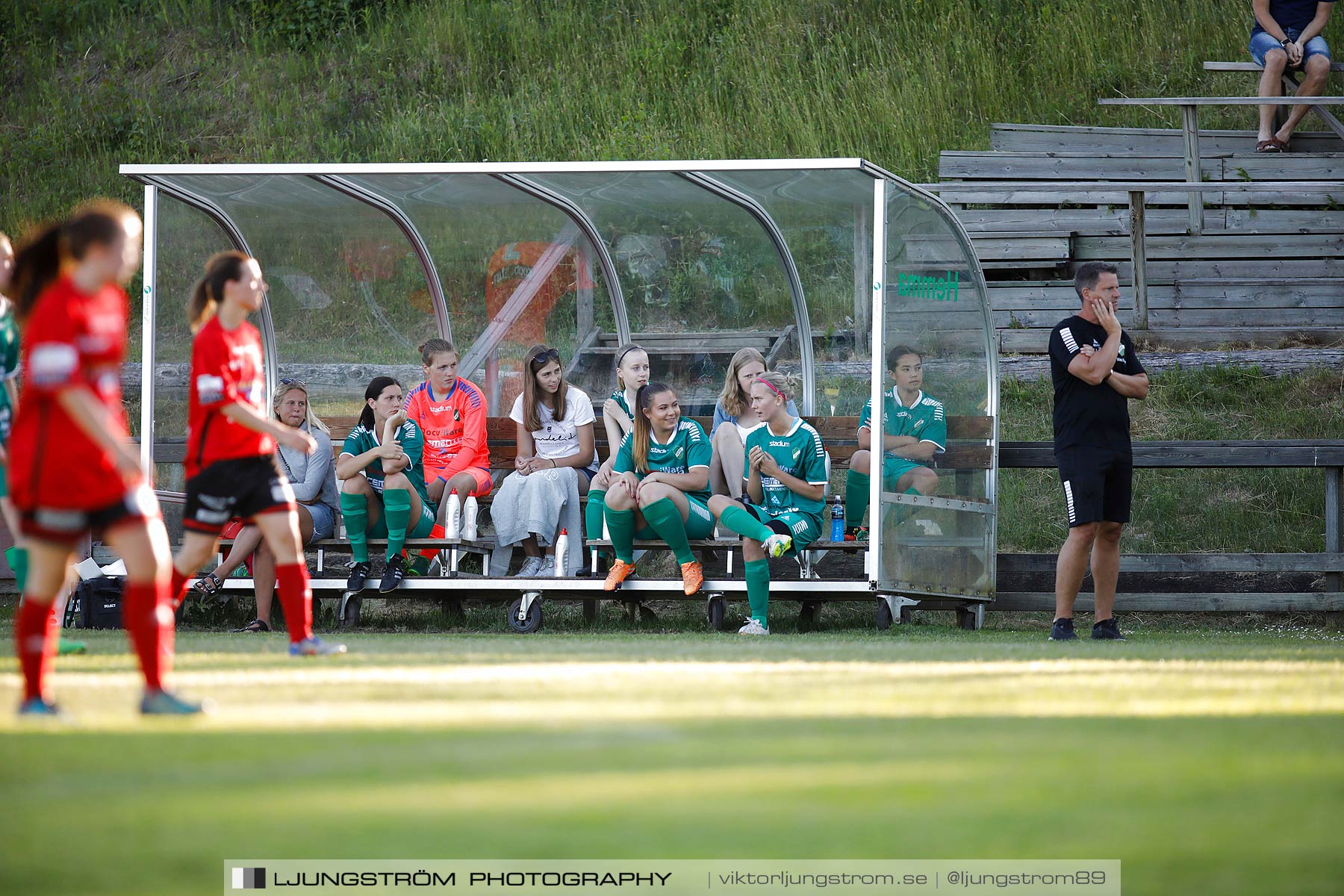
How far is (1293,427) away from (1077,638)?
5071 millimetres

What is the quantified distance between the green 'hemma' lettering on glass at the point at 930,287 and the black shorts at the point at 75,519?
19.0 feet

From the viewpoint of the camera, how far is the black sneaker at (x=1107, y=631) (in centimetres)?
912

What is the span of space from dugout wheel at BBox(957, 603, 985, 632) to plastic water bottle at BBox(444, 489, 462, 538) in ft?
11.0

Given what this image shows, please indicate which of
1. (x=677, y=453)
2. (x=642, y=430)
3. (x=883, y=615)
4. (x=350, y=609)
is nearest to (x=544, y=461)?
(x=642, y=430)

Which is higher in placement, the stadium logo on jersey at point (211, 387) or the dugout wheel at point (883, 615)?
the stadium logo on jersey at point (211, 387)

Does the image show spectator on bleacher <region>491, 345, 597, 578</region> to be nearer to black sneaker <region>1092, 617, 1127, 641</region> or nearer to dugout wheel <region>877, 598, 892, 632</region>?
dugout wheel <region>877, 598, 892, 632</region>

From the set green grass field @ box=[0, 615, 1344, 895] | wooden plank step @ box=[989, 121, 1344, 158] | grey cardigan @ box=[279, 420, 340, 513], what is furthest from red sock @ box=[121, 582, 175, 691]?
wooden plank step @ box=[989, 121, 1344, 158]

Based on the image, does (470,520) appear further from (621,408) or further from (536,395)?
(621,408)

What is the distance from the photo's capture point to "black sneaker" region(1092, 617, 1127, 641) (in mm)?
9117

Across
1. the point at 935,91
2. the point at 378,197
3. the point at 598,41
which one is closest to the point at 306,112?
the point at 598,41

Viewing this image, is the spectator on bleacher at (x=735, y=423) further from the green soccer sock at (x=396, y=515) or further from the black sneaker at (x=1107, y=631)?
the black sneaker at (x=1107, y=631)

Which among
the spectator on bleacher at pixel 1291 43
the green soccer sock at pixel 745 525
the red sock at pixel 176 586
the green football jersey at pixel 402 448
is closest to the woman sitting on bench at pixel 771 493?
the green soccer sock at pixel 745 525

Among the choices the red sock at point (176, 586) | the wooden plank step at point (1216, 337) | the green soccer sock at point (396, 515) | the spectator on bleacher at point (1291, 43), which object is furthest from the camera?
the spectator on bleacher at point (1291, 43)

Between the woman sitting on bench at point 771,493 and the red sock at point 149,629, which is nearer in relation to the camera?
the red sock at point 149,629
